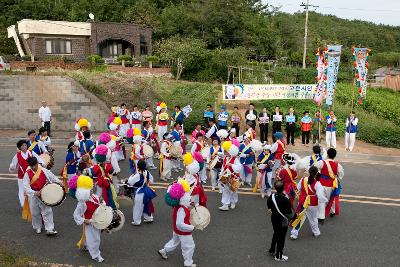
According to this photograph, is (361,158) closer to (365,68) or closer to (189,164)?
(365,68)

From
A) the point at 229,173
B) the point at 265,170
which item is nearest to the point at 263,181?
the point at 265,170

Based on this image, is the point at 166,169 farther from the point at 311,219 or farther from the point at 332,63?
the point at 332,63

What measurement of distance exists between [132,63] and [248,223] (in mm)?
24790

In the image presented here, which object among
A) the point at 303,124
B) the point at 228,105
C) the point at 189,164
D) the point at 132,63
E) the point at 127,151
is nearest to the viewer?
the point at 189,164

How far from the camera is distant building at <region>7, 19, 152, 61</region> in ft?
116

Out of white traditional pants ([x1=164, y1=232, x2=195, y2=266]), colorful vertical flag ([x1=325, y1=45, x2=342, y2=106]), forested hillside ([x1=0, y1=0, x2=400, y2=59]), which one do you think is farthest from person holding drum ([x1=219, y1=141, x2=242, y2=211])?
forested hillside ([x1=0, y1=0, x2=400, y2=59])

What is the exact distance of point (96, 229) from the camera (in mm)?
7164

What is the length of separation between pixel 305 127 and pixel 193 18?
26.3 metres

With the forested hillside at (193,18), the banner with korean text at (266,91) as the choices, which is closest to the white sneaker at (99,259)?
the banner with korean text at (266,91)

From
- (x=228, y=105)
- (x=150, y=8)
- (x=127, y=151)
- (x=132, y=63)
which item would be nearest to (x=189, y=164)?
(x=127, y=151)

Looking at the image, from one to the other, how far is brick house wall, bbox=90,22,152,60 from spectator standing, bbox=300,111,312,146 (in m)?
23.2

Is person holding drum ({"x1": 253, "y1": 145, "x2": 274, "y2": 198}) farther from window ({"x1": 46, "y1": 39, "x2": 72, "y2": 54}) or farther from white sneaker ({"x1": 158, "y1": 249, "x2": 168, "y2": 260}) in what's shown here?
window ({"x1": 46, "y1": 39, "x2": 72, "y2": 54})

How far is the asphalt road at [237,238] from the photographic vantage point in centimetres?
736

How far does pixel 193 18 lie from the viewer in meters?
40.4
